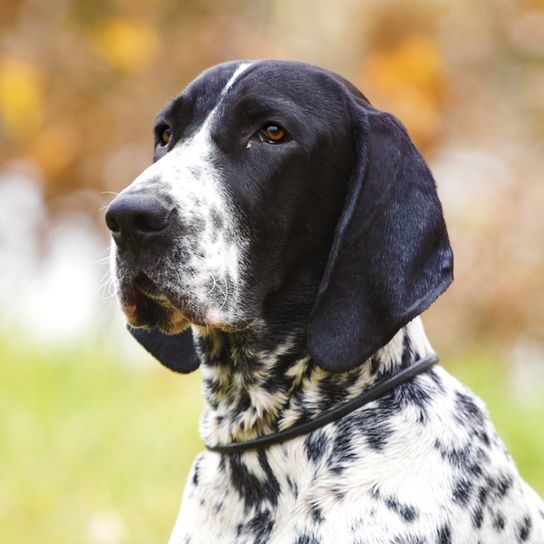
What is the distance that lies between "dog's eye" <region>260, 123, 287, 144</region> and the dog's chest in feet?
2.64

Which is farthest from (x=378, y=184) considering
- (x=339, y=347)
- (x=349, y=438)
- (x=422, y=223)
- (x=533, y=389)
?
(x=533, y=389)

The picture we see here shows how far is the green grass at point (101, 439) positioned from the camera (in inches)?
207

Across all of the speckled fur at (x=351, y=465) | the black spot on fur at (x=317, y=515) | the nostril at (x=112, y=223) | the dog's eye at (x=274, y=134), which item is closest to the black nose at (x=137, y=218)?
the nostril at (x=112, y=223)

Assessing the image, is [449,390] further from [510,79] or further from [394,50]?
[510,79]

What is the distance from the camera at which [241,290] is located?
324 centimetres

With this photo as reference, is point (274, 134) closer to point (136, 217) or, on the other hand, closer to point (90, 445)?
point (136, 217)

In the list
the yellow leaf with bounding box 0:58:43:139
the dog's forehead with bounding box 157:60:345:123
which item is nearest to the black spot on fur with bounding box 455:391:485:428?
the dog's forehead with bounding box 157:60:345:123

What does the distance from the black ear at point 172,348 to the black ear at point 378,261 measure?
0.58 m

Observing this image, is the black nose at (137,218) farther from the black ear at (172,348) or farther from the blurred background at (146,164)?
the blurred background at (146,164)

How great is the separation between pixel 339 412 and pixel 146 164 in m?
5.36

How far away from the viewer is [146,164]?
830 centimetres

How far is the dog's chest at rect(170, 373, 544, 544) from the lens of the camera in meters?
2.99

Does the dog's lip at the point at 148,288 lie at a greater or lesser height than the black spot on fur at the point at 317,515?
greater

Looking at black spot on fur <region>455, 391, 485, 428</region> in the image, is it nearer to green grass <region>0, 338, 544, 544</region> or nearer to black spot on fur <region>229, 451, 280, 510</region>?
black spot on fur <region>229, 451, 280, 510</region>
